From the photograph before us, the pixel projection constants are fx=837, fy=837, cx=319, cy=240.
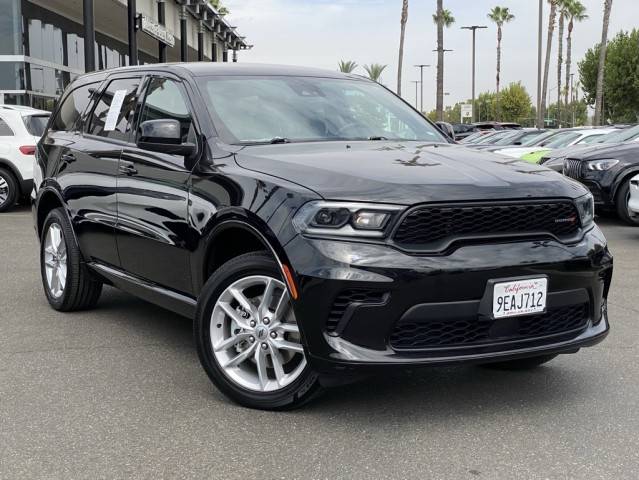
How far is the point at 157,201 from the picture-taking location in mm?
4727

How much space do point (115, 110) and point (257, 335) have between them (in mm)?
2404

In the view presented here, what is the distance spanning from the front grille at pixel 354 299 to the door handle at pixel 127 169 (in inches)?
78.7

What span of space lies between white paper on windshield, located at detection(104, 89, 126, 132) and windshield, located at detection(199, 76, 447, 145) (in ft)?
3.12

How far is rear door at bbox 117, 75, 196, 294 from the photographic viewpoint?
4.55m

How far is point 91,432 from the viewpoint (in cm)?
377

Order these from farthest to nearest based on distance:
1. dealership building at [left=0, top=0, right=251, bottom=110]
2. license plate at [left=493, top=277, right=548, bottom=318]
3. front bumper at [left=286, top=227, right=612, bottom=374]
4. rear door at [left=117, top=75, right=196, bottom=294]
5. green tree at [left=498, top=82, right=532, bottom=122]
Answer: green tree at [left=498, top=82, right=532, bottom=122] < dealership building at [left=0, top=0, right=251, bottom=110] < rear door at [left=117, top=75, right=196, bottom=294] < license plate at [left=493, top=277, right=548, bottom=318] < front bumper at [left=286, top=227, right=612, bottom=374]

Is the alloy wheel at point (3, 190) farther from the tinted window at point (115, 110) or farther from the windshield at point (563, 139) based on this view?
the windshield at point (563, 139)

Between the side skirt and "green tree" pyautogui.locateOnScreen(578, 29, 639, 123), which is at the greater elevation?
"green tree" pyautogui.locateOnScreen(578, 29, 639, 123)

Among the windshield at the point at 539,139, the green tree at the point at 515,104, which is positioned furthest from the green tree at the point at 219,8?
the green tree at the point at 515,104

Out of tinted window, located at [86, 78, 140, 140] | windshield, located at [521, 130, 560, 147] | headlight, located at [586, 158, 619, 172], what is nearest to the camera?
tinted window, located at [86, 78, 140, 140]

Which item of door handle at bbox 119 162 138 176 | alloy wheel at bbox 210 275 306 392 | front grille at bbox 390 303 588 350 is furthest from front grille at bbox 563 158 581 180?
alloy wheel at bbox 210 275 306 392

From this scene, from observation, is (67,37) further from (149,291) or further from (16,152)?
(149,291)

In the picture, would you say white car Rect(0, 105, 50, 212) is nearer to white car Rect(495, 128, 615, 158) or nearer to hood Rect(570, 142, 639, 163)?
hood Rect(570, 142, 639, 163)

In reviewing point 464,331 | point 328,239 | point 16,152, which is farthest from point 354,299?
point 16,152
